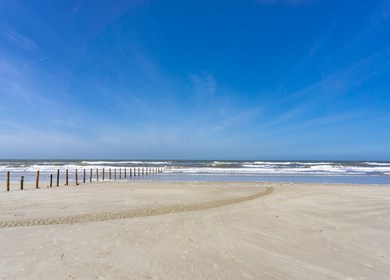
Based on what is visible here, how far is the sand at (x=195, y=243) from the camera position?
505cm

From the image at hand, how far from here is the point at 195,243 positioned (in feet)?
22.0

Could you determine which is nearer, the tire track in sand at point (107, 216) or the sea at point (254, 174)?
the tire track in sand at point (107, 216)

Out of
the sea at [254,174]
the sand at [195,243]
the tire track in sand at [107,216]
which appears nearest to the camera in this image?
the sand at [195,243]

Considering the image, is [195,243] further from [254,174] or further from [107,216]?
[254,174]

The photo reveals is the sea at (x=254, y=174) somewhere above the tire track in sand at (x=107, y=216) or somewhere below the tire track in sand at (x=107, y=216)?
above

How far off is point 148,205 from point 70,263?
24.8 feet

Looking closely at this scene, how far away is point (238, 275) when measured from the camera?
16.0ft

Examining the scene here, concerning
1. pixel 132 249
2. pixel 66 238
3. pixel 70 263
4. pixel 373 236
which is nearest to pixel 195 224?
pixel 132 249

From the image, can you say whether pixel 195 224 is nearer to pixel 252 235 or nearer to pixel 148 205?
pixel 252 235

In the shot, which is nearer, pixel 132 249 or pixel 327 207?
pixel 132 249

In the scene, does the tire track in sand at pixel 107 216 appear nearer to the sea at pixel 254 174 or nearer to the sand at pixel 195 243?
the sand at pixel 195 243

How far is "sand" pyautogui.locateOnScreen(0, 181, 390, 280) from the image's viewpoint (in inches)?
199

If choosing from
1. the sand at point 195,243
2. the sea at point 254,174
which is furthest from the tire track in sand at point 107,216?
the sea at point 254,174

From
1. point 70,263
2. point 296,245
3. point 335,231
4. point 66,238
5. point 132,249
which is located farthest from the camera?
point 335,231
